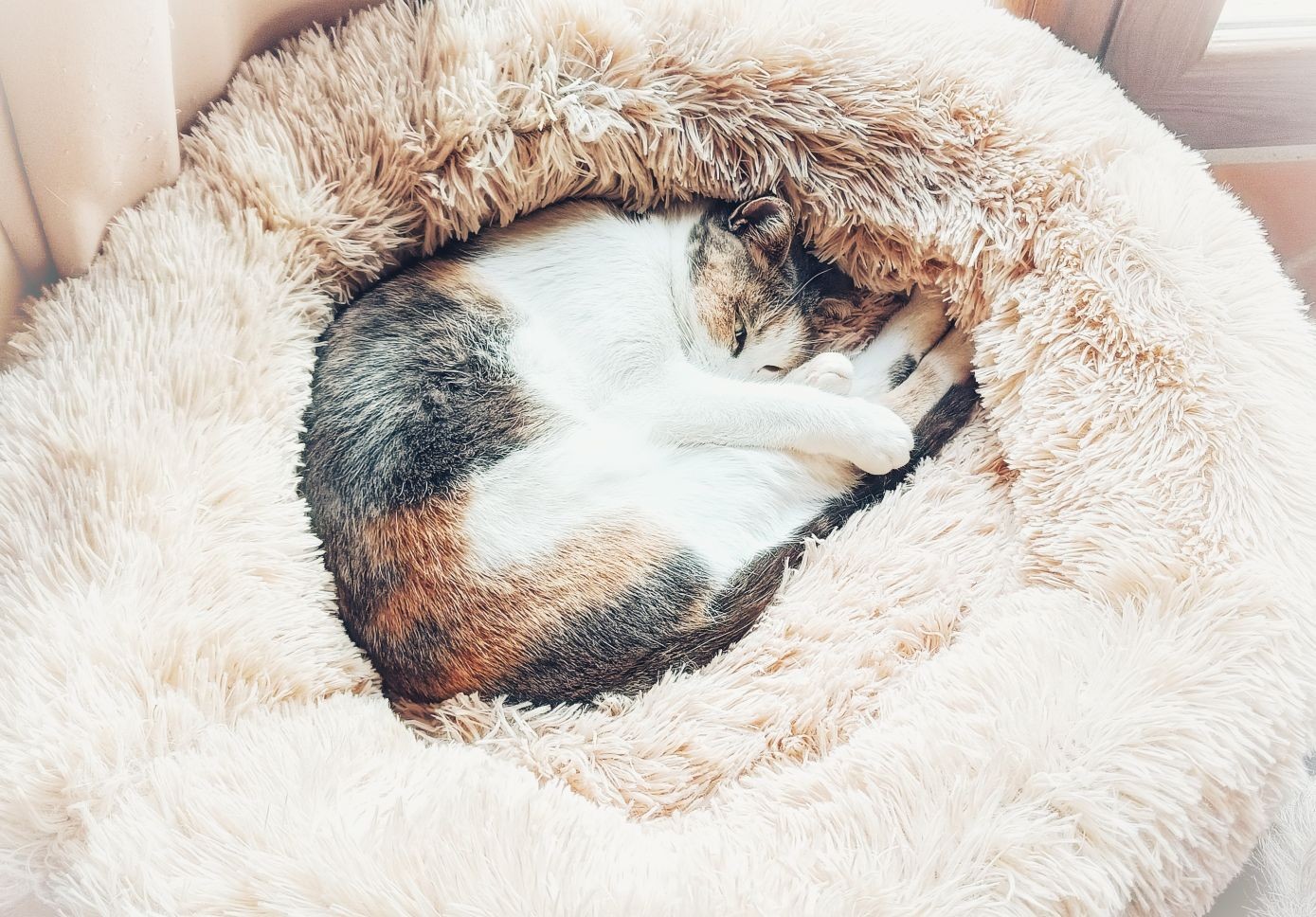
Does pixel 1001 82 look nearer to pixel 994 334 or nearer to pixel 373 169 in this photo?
pixel 994 334

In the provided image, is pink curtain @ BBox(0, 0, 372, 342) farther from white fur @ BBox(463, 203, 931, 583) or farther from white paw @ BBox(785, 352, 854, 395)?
white paw @ BBox(785, 352, 854, 395)

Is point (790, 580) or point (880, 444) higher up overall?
point (880, 444)

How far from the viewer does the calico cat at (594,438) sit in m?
0.98

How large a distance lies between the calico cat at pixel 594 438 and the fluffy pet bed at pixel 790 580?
0.14 ft

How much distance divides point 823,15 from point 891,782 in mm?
970

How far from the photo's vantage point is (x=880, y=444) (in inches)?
45.2

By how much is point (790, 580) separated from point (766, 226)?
1.67 feet

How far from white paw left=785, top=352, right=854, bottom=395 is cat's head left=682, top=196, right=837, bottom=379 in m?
0.07

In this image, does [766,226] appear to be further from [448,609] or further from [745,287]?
[448,609]

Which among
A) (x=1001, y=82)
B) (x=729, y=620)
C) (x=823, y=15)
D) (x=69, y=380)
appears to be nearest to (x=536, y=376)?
(x=729, y=620)

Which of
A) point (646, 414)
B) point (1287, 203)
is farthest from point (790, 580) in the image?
point (1287, 203)

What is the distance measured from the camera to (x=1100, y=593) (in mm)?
917

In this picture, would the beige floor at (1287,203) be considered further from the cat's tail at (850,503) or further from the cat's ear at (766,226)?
the cat's ear at (766,226)

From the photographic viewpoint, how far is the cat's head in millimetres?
1271
